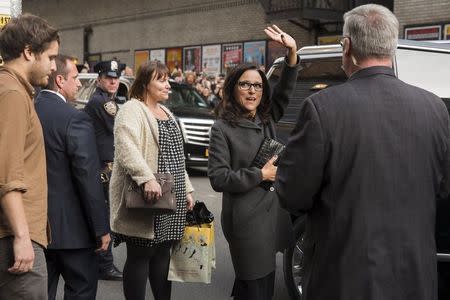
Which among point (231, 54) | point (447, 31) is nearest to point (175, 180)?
point (447, 31)

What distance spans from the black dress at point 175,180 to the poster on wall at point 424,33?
14173 mm

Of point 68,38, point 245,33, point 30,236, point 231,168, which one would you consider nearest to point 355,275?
point 30,236

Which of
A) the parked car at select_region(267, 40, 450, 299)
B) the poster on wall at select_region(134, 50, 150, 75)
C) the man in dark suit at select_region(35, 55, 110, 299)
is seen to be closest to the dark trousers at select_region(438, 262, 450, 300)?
the parked car at select_region(267, 40, 450, 299)

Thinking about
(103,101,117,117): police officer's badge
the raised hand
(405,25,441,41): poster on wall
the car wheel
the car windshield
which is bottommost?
the car wheel

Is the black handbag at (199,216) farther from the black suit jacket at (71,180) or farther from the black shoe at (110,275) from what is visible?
the black shoe at (110,275)

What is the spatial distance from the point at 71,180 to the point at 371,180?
1.94 m

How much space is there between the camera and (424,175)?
2.75 meters

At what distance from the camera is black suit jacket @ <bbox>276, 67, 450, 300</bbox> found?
8.83 ft

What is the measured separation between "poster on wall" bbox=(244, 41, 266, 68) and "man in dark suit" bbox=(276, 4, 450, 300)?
20.1 m

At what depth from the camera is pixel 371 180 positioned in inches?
106

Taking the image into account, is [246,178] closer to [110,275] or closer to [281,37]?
[281,37]

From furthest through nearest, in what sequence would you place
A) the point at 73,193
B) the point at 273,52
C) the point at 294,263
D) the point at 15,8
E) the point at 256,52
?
the point at 256,52, the point at 273,52, the point at 15,8, the point at 294,263, the point at 73,193

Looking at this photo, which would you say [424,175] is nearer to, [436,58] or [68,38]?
[436,58]

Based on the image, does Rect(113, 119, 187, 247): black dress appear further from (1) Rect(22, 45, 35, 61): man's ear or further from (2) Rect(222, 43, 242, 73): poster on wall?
(2) Rect(222, 43, 242, 73): poster on wall
